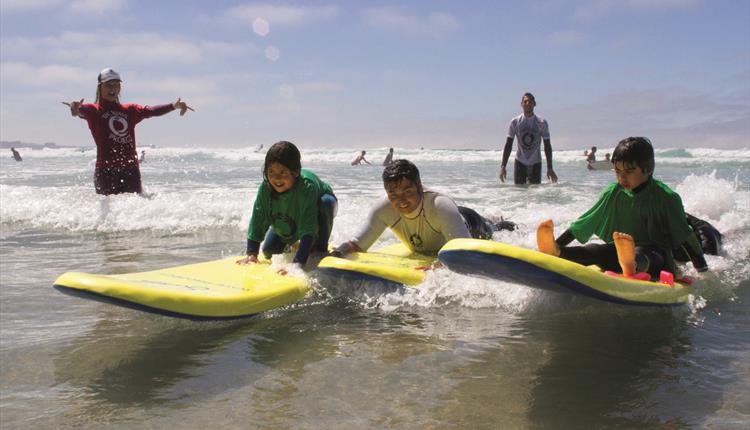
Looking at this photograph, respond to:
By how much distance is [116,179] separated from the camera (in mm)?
7199

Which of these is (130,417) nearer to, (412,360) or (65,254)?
(412,360)

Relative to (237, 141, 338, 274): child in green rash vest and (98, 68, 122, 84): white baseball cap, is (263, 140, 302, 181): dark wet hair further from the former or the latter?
(98, 68, 122, 84): white baseball cap

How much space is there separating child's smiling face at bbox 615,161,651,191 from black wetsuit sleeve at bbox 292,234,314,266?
1.99m

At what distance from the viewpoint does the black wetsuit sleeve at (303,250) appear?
13.7ft

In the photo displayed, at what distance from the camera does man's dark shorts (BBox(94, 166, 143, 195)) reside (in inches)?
280

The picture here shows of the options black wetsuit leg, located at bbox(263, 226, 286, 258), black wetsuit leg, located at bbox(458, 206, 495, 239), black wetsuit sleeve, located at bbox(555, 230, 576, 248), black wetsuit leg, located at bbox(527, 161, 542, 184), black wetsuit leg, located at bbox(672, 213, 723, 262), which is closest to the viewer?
black wetsuit sleeve, located at bbox(555, 230, 576, 248)

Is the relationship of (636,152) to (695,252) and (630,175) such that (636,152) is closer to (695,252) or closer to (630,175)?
(630,175)

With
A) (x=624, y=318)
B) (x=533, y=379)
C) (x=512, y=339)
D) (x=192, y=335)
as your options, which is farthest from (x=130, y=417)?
(x=624, y=318)

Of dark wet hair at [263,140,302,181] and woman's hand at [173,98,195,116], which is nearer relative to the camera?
dark wet hair at [263,140,302,181]

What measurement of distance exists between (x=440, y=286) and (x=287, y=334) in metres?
1.10

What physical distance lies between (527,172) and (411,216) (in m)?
6.29

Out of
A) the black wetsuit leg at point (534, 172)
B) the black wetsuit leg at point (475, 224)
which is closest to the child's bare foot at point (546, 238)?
the black wetsuit leg at point (475, 224)

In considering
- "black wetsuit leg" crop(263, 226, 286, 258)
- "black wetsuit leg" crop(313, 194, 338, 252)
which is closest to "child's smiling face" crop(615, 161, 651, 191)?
"black wetsuit leg" crop(313, 194, 338, 252)

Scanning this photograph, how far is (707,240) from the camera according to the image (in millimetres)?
4789
